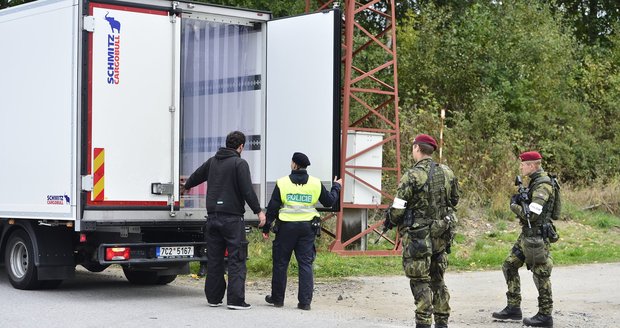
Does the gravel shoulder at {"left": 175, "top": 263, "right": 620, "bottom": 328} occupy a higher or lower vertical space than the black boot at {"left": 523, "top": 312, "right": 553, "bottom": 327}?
lower

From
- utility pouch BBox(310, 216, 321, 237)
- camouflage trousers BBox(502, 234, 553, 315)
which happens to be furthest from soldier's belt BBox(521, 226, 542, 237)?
utility pouch BBox(310, 216, 321, 237)

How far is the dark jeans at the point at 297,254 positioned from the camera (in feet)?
36.0

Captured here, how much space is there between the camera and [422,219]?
354 inches

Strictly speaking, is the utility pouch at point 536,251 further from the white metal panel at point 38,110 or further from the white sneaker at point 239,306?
the white metal panel at point 38,110

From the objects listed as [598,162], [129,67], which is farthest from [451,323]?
[598,162]

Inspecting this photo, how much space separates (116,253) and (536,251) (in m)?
4.59

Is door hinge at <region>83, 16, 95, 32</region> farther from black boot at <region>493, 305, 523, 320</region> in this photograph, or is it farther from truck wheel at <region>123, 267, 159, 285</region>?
black boot at <region>493, 305, 523, 320</region>

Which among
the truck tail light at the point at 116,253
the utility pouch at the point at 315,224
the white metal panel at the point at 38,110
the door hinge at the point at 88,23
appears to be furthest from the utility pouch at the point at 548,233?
the door hinge at the point at 88,23

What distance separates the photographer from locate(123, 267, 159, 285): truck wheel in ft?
44.0

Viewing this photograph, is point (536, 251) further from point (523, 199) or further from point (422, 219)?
point (422, 219)

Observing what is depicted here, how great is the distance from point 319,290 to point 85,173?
12.1 ft

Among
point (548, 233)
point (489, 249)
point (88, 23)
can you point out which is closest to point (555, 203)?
point (548, 233)

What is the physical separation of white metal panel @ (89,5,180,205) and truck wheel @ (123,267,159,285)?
2262mm

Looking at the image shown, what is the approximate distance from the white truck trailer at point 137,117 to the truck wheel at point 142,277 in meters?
0.31
